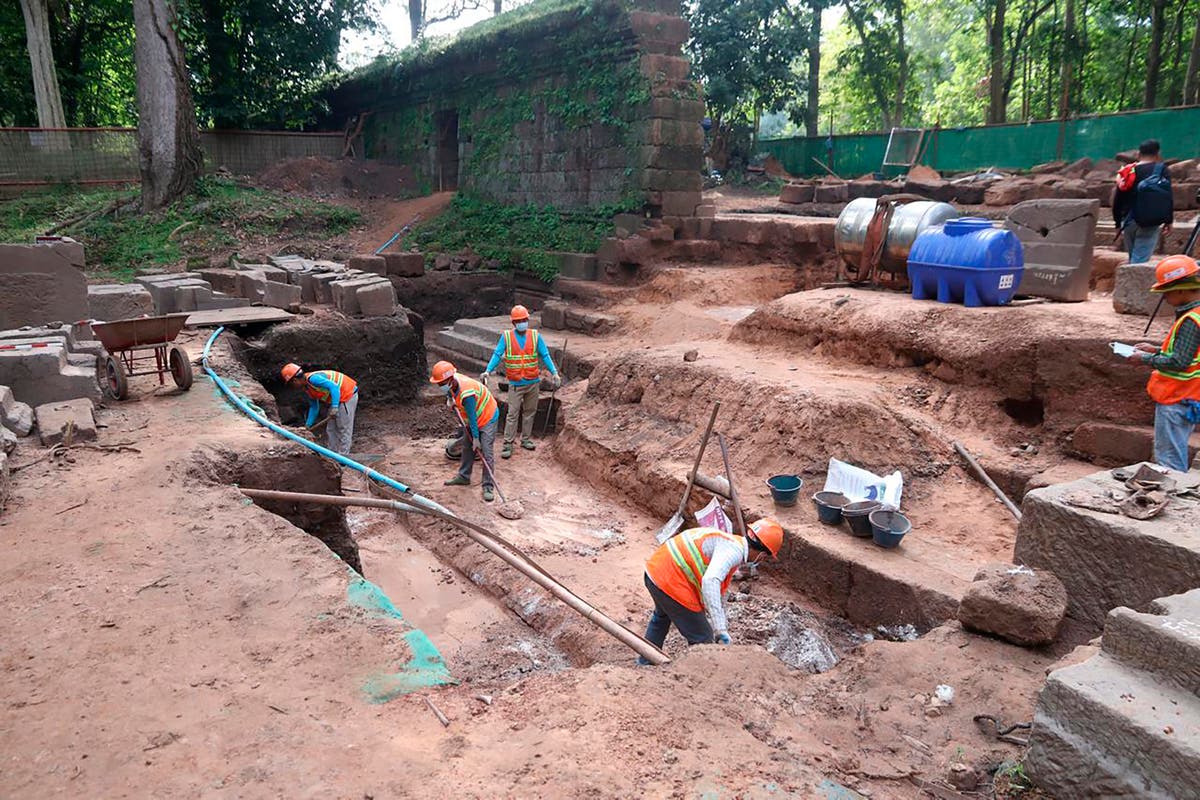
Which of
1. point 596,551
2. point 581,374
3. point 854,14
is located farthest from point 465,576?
point 854,14

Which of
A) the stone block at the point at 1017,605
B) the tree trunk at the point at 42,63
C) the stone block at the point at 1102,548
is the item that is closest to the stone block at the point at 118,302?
the stone block at the point at 1017,605

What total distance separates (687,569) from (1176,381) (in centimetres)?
378

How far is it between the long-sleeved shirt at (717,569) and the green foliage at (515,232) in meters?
10.6

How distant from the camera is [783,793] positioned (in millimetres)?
2686

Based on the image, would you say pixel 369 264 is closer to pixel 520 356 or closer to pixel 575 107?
pixel 575 107

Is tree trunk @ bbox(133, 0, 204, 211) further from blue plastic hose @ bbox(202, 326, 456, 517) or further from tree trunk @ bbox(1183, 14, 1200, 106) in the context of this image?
tree trunk @ bbox(1183, 14, 1200, 106)

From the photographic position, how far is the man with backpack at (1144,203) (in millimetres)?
8234

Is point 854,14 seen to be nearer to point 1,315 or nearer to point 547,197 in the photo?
point 547,197

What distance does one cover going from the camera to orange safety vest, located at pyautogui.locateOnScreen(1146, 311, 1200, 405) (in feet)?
17.4

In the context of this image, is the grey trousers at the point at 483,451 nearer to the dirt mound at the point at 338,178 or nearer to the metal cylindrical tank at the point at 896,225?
the metal cylindrical tank at the point at 896,225

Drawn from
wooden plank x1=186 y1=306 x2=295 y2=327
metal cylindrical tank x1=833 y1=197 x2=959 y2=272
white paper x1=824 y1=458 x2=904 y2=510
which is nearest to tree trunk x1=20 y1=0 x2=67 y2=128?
wooden plank x1=186 y1=306 x2=295 y2=327

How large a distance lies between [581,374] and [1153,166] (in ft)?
23.7

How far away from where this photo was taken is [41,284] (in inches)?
307

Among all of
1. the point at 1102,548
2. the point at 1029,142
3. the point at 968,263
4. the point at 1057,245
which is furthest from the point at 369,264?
the point at 1029,142
